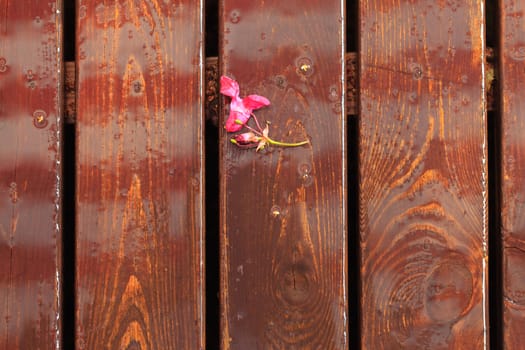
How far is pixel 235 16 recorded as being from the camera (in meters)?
1.10

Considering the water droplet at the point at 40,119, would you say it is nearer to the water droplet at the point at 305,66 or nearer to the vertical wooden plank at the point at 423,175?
the water droplet at the point at 305,66

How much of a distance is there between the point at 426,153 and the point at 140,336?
770 mm

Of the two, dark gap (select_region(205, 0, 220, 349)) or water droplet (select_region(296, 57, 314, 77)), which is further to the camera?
dark gap (select_region(205, 0, 220, 349))

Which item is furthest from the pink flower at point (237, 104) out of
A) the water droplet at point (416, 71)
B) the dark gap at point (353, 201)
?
the water droplet at point (416, 71)

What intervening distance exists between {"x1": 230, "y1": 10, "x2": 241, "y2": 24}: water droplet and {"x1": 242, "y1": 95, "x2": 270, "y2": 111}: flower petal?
0.18m

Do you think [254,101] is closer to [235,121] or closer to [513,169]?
[235,121]

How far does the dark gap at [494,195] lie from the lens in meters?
1.09

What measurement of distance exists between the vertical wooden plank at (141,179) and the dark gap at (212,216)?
4.4 inches

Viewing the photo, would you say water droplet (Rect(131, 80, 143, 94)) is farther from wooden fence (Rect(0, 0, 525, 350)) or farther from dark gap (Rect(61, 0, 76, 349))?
dark gap (Rect(61, 0, 76, 349))

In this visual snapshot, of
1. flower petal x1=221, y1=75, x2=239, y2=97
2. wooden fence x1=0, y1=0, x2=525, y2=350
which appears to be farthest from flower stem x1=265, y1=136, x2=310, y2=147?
flower petal x1=221, y1=75, x2=239, y2=97

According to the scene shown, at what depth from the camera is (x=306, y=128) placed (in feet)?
3.57

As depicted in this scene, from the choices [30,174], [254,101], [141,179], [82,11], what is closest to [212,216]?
[141,179]

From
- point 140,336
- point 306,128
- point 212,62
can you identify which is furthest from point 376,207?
point 140,336

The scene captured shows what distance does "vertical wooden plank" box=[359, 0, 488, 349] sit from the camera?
1.07 m
